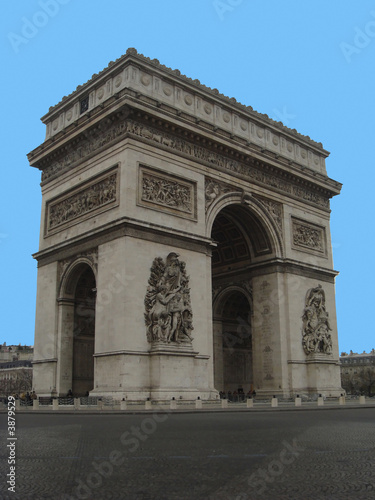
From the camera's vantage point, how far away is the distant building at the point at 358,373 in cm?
9300

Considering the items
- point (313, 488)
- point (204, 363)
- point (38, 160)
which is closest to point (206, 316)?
point (204, 363)

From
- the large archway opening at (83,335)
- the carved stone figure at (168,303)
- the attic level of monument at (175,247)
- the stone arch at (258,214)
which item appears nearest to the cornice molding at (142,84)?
the attic level of monument at (175,247)

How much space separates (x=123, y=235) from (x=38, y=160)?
978 centimetres

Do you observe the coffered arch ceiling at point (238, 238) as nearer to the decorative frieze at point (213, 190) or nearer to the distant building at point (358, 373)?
the decorative frieze at point (213, 190)

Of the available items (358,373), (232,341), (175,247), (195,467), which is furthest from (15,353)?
(195,467)

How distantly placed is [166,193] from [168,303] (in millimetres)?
5227

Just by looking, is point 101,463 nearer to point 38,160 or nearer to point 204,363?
point 204,363

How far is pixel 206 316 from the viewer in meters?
26.4

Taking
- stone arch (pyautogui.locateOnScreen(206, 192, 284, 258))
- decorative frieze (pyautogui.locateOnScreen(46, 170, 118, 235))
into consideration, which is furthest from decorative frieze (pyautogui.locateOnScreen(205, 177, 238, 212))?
decorative frieze (pyautogui.locateOnScreen(46, 170, 118, 235))

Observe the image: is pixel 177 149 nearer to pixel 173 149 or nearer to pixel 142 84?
pixel 173 149

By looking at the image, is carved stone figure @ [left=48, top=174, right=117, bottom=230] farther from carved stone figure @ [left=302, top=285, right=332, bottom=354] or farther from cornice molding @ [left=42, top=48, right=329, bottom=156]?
carved stone figure @ [left=302, top=285, right=332, bottom=354]

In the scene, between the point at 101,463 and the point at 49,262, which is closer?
the point at 101,463

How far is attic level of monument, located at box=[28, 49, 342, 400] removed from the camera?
2398 cm

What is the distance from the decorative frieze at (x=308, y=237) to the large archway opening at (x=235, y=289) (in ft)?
7.77
